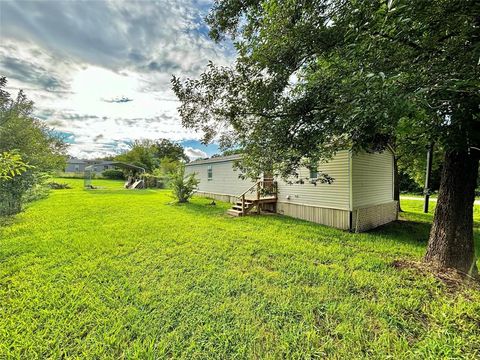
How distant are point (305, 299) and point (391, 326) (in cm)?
105

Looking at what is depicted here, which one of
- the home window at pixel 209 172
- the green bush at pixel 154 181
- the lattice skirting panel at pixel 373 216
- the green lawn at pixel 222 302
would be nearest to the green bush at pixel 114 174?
the green bush at pixel 154 181

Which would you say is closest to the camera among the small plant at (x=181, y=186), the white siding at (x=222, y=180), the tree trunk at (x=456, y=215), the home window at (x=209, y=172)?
the tree trunk at (x=456, y=215)

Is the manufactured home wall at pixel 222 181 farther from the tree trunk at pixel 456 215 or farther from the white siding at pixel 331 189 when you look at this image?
the tree trunk at pixel 456 215

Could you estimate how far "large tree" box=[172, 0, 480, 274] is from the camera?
2.20 metres

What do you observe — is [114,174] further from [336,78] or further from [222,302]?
[336,78]

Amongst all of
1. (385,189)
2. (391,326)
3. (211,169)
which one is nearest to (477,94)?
(391,326)

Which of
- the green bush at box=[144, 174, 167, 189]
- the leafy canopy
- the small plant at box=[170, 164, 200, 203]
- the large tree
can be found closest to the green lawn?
the large tree

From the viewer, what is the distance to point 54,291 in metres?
3.38

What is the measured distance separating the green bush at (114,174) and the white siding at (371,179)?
1490 inches

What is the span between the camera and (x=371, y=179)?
848 cm

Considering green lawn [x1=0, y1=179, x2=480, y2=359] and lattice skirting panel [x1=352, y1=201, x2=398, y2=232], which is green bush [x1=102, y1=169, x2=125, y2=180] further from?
lattice skirting panel [x1=352, y1=201, x2=398, y2=232]

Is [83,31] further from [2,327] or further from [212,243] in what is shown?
[212,243]

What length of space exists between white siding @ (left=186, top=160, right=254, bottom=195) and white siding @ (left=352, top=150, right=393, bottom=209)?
5362mm

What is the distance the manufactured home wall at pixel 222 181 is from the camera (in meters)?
12.8
